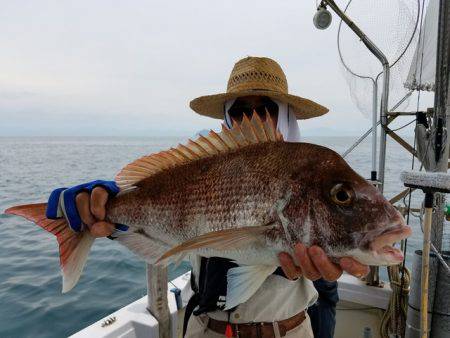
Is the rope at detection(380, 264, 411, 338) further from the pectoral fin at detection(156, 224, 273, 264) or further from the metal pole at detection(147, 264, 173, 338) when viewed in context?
the pectoral fin at detection(156, 224, 273, 264)

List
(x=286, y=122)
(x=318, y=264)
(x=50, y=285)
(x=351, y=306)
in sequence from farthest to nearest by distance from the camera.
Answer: (x=50, y=285), (x=351, y=306), (x=286, y=122), (x=318, y=264)

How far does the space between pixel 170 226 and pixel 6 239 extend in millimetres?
9155

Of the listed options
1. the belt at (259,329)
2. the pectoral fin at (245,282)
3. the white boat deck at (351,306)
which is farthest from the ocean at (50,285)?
the pectoral fin at (245,282)

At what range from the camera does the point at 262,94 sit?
230 cm

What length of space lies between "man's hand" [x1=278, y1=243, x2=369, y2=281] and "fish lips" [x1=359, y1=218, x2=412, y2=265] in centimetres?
9

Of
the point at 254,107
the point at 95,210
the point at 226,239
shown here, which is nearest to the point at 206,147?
the point at 226,239

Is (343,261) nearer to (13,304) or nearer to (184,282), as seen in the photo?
(184,282)

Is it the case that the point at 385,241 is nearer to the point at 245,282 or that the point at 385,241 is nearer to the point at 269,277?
the point at 245,282

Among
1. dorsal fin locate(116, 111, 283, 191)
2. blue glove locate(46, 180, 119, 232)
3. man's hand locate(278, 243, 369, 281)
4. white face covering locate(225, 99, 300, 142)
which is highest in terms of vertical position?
white face covering locate(225, 99, 300, 142)

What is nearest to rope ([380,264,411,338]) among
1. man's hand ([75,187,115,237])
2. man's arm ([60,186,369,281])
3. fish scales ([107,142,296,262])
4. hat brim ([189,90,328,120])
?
hat brim ([189,90,328,120])

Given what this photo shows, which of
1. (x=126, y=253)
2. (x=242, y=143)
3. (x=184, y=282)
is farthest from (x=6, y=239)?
(x=242, y=143)

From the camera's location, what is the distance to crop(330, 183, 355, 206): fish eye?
1438mm

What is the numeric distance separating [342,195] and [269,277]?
2.68 ft

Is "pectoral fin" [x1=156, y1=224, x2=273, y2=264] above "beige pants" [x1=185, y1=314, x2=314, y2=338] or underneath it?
above
